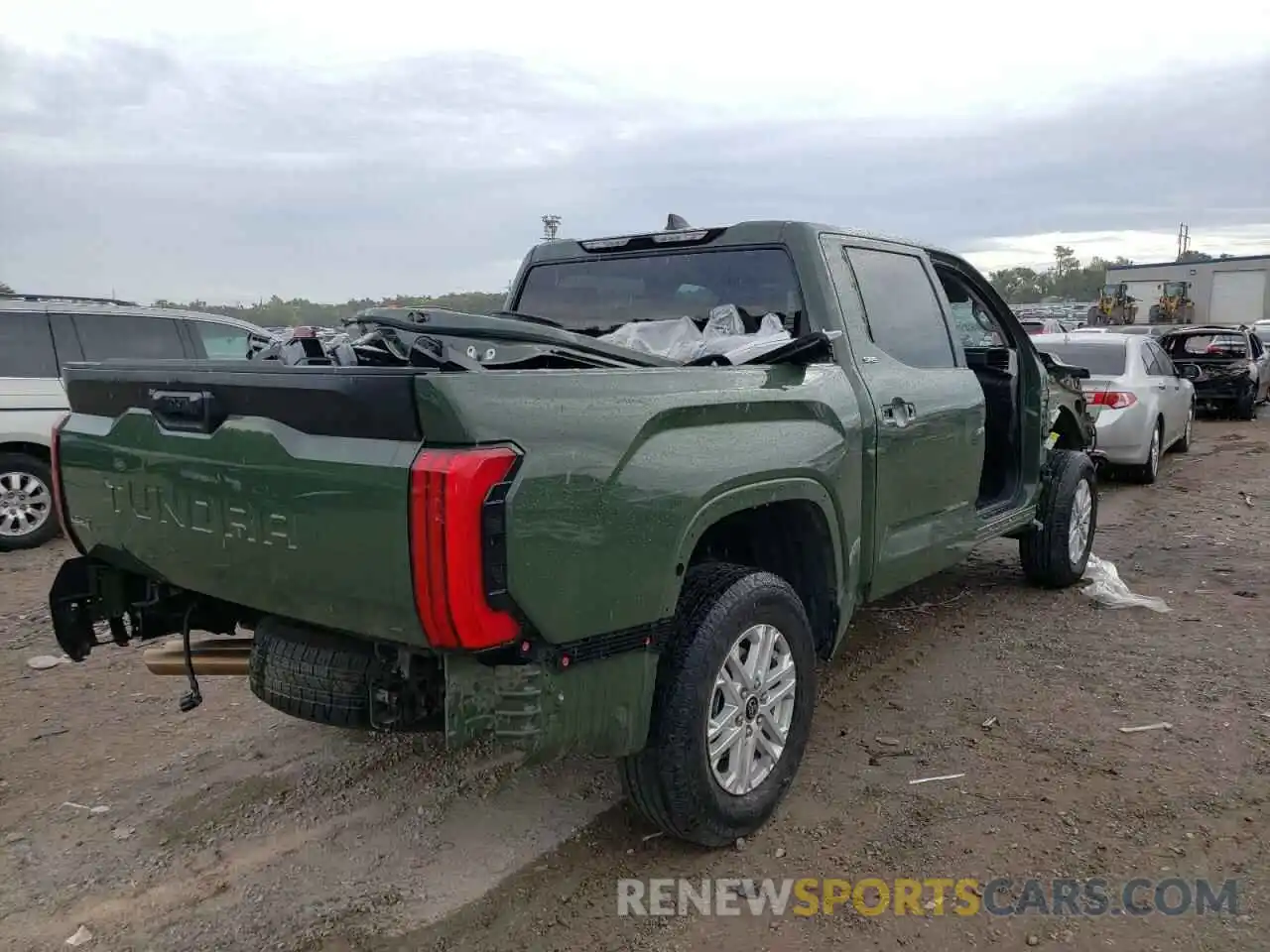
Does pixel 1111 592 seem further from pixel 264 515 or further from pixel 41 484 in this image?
pixel 41 484

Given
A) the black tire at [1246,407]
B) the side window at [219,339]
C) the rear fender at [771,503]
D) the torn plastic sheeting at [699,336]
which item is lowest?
the black tire at [1246,407]

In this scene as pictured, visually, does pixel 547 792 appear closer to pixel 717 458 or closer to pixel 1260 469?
pixel 717 458

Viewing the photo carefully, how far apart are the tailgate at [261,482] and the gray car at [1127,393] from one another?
354 inches

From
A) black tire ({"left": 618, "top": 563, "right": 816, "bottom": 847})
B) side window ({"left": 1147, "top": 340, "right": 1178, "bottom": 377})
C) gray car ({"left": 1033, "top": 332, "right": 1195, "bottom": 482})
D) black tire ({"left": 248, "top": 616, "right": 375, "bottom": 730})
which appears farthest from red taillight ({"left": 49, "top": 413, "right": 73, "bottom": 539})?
side window ({"left": 1147, "top": 340, "right": 1178, "bottom": 377})

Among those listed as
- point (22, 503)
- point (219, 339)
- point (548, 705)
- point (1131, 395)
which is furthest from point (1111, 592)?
point (22, 503)

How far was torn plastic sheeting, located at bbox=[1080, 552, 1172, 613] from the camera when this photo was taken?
577 centimetres

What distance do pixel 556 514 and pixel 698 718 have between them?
33.8 inches

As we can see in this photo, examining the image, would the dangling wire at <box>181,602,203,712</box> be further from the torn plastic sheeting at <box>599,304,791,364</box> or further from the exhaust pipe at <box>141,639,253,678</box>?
the torn plastic sheeting at <box>599,304,791,364</box>

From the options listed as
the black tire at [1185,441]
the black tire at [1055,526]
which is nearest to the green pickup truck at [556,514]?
the black tire at [1055,526]

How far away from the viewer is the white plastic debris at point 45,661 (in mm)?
5004

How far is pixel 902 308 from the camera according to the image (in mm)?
4434

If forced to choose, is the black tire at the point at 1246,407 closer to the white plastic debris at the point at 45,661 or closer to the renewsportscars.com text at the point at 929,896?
the renewsportscars.com text at the point at 929,896

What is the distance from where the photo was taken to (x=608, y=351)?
3.23 meters

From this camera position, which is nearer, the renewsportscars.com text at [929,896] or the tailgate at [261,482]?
the tailgate at [261,482]
